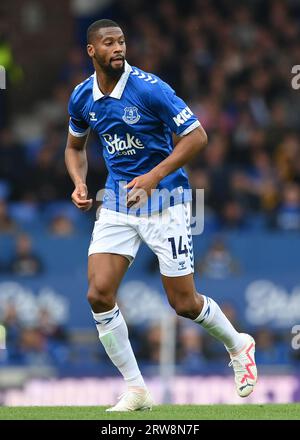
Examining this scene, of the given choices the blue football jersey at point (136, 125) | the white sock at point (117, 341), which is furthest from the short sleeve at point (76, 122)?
the white sock at point (117, 341)

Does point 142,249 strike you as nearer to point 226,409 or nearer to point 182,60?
point 182,60

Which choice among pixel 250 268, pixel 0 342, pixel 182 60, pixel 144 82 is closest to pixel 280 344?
pixel 250 268

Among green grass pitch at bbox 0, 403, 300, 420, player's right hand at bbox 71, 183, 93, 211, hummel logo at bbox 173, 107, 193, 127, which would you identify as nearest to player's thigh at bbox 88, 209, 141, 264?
player's right hand at bbox 71, 183, 93, 211

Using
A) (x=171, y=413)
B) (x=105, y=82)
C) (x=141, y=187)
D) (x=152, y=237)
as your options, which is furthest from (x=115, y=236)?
(x=171, y=413)

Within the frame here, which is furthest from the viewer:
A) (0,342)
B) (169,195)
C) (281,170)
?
(281,170)

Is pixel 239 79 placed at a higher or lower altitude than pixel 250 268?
higher

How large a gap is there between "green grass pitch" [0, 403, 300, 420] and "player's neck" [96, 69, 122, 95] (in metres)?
2.11

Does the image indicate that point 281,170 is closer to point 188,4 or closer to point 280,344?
point 280,344

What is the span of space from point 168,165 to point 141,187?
0.83 feet

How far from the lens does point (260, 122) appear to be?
18.4 meters

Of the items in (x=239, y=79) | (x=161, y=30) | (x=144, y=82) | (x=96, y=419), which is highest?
(x=161, y=30)

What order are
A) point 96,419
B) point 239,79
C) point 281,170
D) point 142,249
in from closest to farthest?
point 96,419
point 142,249
point 281,170
point 239,79

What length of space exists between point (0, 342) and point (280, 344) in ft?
10.9

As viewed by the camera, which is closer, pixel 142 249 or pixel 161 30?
pixel 142 249
